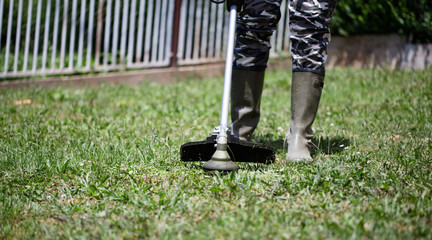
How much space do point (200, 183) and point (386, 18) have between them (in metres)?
4.69

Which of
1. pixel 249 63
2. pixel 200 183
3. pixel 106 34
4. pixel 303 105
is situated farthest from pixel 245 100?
pixel 106 34

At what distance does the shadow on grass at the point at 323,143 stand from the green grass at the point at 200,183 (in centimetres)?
2

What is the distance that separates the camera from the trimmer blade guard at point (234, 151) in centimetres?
227

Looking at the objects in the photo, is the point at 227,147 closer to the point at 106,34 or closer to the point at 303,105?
the point at 303,105

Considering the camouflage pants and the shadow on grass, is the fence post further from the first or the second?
the camouflage pants

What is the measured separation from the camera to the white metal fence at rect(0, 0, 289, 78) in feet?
18.2

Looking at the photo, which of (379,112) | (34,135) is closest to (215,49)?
A: (379,112)

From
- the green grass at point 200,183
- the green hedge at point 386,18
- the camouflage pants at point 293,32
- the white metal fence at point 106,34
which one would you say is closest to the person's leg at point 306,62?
the camouflage pants at point 293,32

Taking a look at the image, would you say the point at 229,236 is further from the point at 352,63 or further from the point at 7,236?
the point at 352,63

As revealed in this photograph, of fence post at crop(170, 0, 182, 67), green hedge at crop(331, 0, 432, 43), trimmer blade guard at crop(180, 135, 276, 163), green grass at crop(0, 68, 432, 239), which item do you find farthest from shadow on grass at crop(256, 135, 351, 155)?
fence post at crop(170, 0, 182, 67)

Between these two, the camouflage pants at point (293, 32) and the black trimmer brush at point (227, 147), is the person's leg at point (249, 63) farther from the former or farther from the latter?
the black trimmer brush at point (227, 147)

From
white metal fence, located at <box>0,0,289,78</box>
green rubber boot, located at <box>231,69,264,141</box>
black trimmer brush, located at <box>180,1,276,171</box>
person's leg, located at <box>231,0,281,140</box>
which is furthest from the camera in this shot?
white metal fence, located at <box>0,0,289,78</box>

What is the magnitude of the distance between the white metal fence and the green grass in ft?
5.80

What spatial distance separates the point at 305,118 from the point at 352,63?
4.42 metres
